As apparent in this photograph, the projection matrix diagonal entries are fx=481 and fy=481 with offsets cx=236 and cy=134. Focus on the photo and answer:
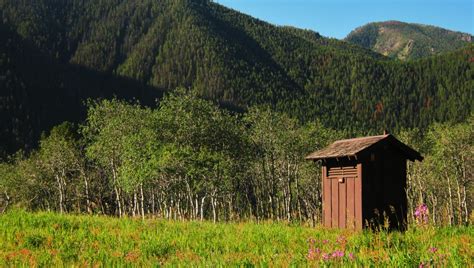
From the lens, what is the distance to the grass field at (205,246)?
8302 millimetres

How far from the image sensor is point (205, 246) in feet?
39.7

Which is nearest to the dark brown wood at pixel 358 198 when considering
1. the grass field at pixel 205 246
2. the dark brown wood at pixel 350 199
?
the dark brown wood at pixel 350 199

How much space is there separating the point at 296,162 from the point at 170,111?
22.6m

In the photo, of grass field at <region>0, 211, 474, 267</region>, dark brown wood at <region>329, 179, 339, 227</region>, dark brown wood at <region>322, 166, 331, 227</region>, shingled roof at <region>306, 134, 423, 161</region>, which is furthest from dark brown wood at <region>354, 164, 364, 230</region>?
grass field at <region>0, 211, 474, 267</region>

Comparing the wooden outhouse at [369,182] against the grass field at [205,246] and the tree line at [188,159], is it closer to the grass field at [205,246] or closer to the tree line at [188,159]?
the grass field at [205,246]

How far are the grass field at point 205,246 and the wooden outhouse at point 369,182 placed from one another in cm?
328

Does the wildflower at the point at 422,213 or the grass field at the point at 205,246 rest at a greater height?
the wildflower at the point at 422,213

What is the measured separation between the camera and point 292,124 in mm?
64625

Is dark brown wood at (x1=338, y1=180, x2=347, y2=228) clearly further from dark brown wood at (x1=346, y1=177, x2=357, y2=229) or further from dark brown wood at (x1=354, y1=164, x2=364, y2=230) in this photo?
dark brown wood at (x1=354, y1=164, x2=364, y2=230)

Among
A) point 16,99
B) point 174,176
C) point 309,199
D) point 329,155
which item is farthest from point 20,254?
point 16,99

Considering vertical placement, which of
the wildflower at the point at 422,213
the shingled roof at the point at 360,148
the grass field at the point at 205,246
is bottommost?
the grass field at the point at 205,246

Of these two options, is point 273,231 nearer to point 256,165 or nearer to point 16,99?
point 256,165

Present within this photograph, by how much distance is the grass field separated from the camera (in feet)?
27.2

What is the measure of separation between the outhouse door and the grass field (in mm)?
3073
